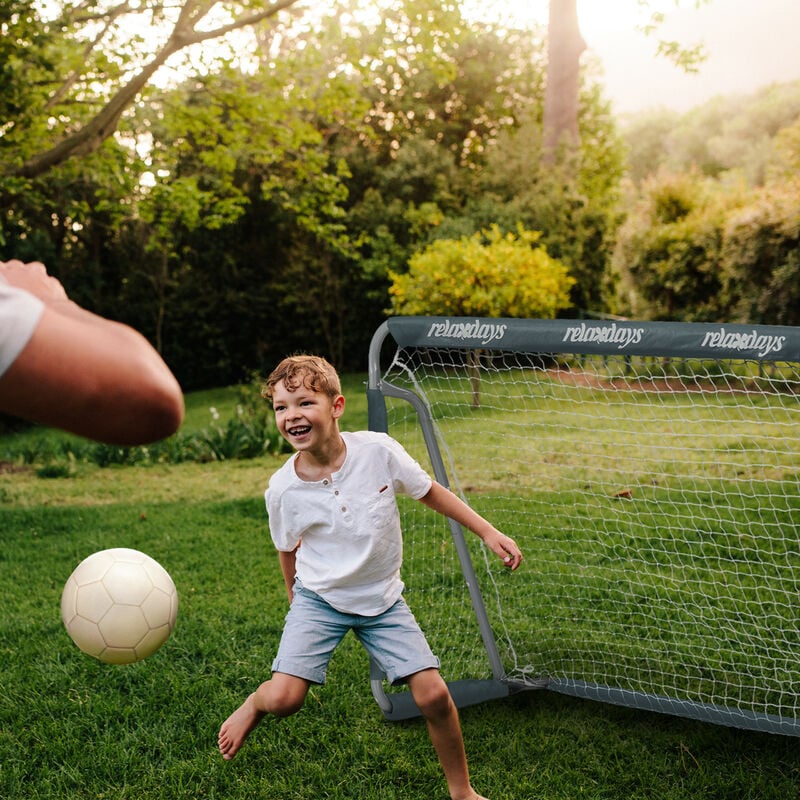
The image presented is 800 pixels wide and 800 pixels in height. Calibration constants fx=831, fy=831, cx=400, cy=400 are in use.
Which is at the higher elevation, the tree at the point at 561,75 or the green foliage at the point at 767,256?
the tree at the point at 561,75

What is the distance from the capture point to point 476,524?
2.72 m

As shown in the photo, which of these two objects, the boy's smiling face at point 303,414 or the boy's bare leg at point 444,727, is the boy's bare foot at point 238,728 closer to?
the boy's bare leg at point 444,727

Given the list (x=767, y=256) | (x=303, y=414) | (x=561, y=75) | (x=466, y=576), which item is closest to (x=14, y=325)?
(x=303, y=414)

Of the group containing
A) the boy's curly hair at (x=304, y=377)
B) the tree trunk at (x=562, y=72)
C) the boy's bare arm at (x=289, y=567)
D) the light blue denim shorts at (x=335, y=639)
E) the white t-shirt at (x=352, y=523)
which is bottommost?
the light blue denim shorts at (x=335, y=639)

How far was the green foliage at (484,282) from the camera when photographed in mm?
10547

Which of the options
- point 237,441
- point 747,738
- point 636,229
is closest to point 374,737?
point 747,738

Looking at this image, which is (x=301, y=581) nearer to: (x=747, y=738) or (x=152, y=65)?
(x=747, y=738)

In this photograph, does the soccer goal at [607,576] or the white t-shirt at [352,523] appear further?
the soccer goal at [607,576]

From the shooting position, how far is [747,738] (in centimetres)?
308

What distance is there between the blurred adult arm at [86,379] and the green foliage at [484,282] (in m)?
9.51

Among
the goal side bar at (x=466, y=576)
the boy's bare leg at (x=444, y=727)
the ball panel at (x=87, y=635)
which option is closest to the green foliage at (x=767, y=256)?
the goal side bar at (x=466, y=576)

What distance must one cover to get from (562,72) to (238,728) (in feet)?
53.0

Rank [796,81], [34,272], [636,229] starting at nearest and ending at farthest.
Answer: [34,272] → [636,229] → [796,81]

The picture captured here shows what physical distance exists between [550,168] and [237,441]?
9312 millimetres
